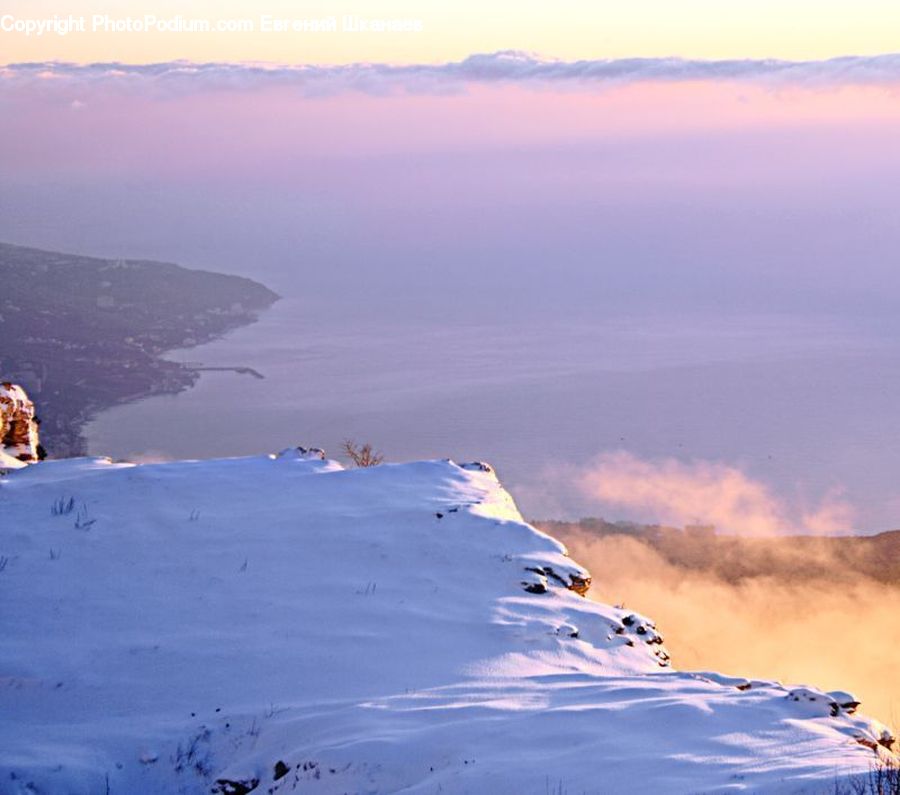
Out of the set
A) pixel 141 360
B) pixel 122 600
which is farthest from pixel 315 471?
pixel 141 360

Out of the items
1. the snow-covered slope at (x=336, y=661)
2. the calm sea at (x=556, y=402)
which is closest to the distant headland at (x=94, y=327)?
the calm sea at (x=556, y=402)

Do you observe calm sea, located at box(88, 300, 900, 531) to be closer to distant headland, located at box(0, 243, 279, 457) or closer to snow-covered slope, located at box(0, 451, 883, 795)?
distant headland, located at box(0, 243, 279, 457)

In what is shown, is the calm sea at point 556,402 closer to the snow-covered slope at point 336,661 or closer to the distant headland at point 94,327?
the distant headland at point 94,327

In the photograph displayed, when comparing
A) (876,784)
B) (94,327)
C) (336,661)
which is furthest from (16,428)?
(94,327)

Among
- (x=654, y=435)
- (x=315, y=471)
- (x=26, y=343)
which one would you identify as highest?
(x=315, y=471)

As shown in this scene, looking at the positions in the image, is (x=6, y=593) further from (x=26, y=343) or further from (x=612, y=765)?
(x=26, y=343)

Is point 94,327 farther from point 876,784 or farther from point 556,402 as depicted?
point 876,784
